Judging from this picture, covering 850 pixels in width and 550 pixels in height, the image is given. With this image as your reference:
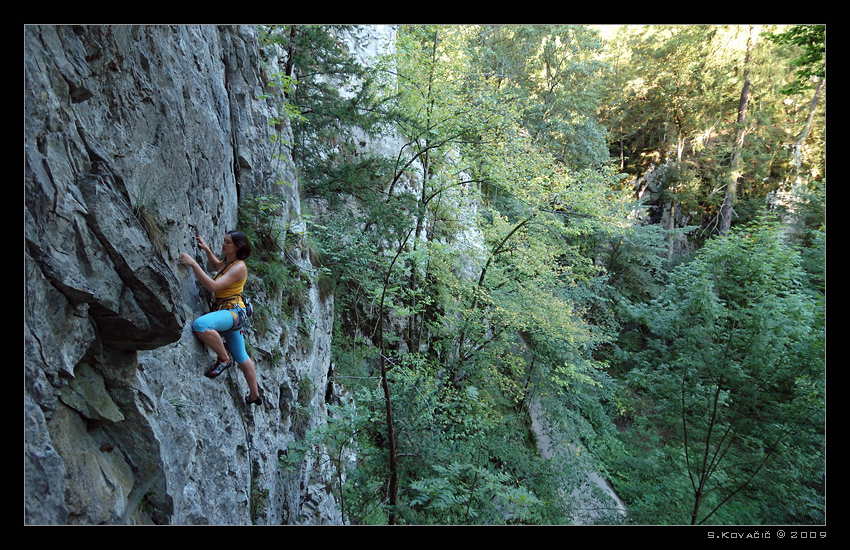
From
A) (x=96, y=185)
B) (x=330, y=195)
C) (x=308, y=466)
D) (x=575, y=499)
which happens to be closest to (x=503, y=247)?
(x=330, y=195)

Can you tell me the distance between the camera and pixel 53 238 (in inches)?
73.9

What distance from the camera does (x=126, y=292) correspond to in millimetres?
2166

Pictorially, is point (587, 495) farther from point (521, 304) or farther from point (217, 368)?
point (217, 368)

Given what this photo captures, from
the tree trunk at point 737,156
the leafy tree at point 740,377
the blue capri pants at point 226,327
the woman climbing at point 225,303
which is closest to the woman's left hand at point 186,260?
the woman climbing at point 225,303

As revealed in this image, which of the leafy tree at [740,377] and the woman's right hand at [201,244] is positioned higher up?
the woman's right hand at [201,244]

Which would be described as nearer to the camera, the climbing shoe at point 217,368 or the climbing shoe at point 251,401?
the climbing shoe at point 217,368

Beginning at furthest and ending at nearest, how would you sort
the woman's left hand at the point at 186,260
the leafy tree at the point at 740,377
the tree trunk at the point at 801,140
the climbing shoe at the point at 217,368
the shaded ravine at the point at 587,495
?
1. the tree trunk at the point at 801,140
2. the shaded ravine at the point at 587,495
3. the leafy tree at the point at 740,377
4. the climbing shoe at the point at 217,368
5. the woman's left hand at the point at 186,260

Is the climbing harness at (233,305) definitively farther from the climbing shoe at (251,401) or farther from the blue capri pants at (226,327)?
the climbing shoe at (251,401)

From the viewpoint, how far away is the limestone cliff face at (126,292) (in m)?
1.84

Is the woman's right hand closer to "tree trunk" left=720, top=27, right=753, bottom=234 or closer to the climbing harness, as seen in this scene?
the climbing harness

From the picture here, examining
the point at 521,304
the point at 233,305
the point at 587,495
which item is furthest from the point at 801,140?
the point at 233,305

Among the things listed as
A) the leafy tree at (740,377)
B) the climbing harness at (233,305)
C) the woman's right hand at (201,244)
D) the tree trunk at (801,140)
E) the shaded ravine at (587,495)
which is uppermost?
the tree trunk at (801,140)
